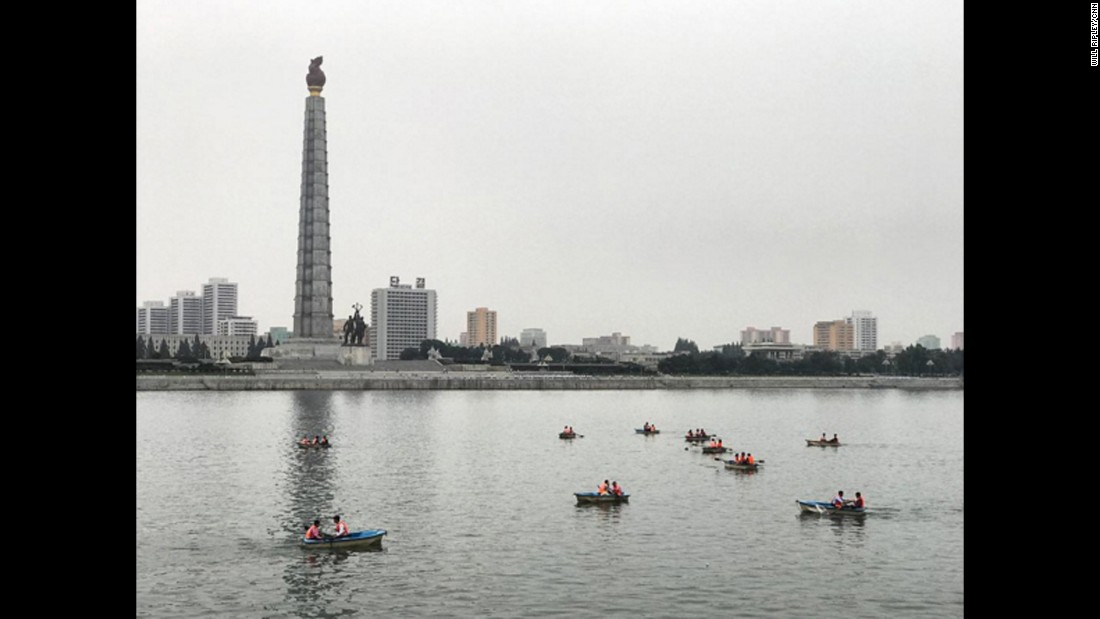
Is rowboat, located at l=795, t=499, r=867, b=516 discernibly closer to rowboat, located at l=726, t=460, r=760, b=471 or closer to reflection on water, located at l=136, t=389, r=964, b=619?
reflection on water, located at l=136, t=389, r=964, b=619

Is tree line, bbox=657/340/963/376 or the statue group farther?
tree line, bbox=657/340/963/376

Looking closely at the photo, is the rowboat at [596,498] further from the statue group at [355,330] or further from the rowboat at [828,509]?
the statue group at [355,330]

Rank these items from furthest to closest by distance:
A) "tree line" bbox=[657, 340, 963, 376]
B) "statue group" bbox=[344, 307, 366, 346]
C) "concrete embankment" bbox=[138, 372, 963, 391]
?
"tree line" bbox=[657, 340, 963, 376], "statue group" bbox=[344, 307, 366, 346], "concrete embankment" bbox=[138, 372, 963, 391]

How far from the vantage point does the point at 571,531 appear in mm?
33406

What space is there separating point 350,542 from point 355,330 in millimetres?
107473

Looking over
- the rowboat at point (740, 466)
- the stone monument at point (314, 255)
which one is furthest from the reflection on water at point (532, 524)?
the stone monument at point (314, 255)

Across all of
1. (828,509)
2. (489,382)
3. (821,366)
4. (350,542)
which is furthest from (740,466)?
(821,366)

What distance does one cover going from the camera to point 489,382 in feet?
460

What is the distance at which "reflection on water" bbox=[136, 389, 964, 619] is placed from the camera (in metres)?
24.7

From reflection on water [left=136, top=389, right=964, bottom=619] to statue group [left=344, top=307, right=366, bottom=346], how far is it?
60163 millimetres

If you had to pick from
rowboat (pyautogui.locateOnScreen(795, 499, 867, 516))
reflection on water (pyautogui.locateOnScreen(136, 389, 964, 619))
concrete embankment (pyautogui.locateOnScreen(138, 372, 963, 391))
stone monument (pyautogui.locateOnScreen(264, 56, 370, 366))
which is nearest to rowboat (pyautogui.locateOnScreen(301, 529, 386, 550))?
reflection on water (pyautogui.locateOnScreen(136, 389, 964, 619))

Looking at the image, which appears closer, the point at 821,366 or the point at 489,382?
the point at 489,382

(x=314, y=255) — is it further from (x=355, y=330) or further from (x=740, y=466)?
(x=740, y=466)
